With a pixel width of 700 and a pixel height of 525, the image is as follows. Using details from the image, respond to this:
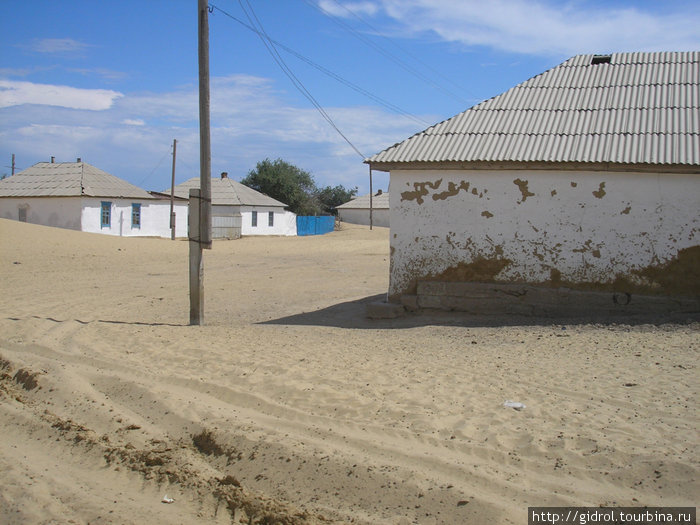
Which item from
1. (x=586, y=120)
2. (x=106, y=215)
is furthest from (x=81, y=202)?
(x=586, y=120)

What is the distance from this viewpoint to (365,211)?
66125 millimetres

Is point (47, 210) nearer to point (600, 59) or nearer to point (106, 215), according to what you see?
point (106, 215)

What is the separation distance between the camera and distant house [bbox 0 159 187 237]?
36.8 metres

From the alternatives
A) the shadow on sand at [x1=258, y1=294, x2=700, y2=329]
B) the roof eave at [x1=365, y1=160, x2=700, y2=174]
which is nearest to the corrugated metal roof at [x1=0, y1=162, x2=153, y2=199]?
the shadow on sand at [x1=258, y1=294, x2=700, y2=329]

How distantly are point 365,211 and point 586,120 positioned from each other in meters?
55.4

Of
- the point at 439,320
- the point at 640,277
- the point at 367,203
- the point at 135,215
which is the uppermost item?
the point at 367,203

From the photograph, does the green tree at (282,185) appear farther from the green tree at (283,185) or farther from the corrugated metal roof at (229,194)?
the corrugated metal roof at (229,194)

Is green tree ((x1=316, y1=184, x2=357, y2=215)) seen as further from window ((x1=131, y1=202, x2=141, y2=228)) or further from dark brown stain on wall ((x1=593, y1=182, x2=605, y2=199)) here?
dark brown stain on wall ((x1=593, y1=182, x2=605, y2=199))

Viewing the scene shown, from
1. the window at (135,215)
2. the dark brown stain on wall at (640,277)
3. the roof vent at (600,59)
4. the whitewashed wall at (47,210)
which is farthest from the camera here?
the window at (135,215)

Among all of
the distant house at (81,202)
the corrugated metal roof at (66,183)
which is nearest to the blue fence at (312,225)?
the distant house at (81,202)

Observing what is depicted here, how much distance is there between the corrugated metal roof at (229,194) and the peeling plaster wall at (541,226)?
1455 inches

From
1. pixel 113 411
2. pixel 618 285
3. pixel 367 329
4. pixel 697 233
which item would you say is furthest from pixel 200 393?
pixel 697 233

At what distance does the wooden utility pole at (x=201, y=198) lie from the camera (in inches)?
427

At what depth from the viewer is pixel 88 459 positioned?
507 centimetres
